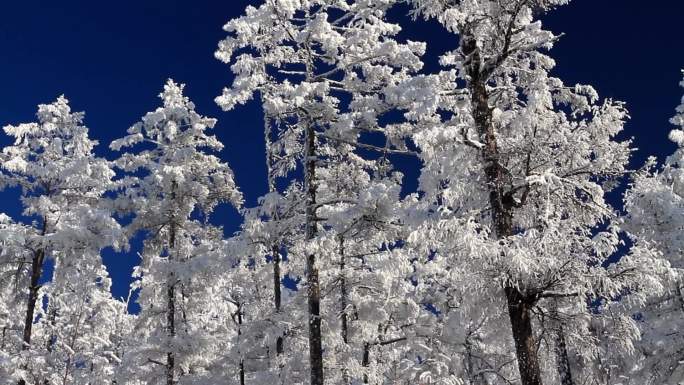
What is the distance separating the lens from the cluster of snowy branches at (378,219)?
11070mm

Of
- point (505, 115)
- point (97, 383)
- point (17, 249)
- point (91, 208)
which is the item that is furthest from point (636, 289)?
point (97, 383)

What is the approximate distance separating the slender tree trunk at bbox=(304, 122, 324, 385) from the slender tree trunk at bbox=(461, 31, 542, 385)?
18.8 ft

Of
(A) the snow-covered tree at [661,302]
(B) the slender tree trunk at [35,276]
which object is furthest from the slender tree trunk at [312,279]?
(A) the snow-covered tree at [661,302]

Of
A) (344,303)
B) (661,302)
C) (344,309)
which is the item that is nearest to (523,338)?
(344,309)

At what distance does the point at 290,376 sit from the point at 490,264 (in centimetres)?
1087

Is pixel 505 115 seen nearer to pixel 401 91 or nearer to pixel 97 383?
pixel 401 91

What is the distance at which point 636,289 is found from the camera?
10.8 metres

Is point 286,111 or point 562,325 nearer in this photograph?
point 562,325

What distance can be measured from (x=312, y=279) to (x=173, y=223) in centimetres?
→ 674

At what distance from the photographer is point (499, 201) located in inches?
453

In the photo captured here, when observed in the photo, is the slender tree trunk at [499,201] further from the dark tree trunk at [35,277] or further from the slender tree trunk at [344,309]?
the dark tree trunk at [35,277]

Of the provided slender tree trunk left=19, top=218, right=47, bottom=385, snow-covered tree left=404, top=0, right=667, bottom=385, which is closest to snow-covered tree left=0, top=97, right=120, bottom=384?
slender tree trunk left=19, top=218, right=47, bottom=385

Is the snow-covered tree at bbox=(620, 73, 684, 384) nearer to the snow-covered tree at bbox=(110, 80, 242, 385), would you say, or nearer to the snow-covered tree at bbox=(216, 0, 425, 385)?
the snow-covered tree at bbox=(216, 0, 425, 385)

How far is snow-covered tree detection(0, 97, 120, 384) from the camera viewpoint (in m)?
18.7
